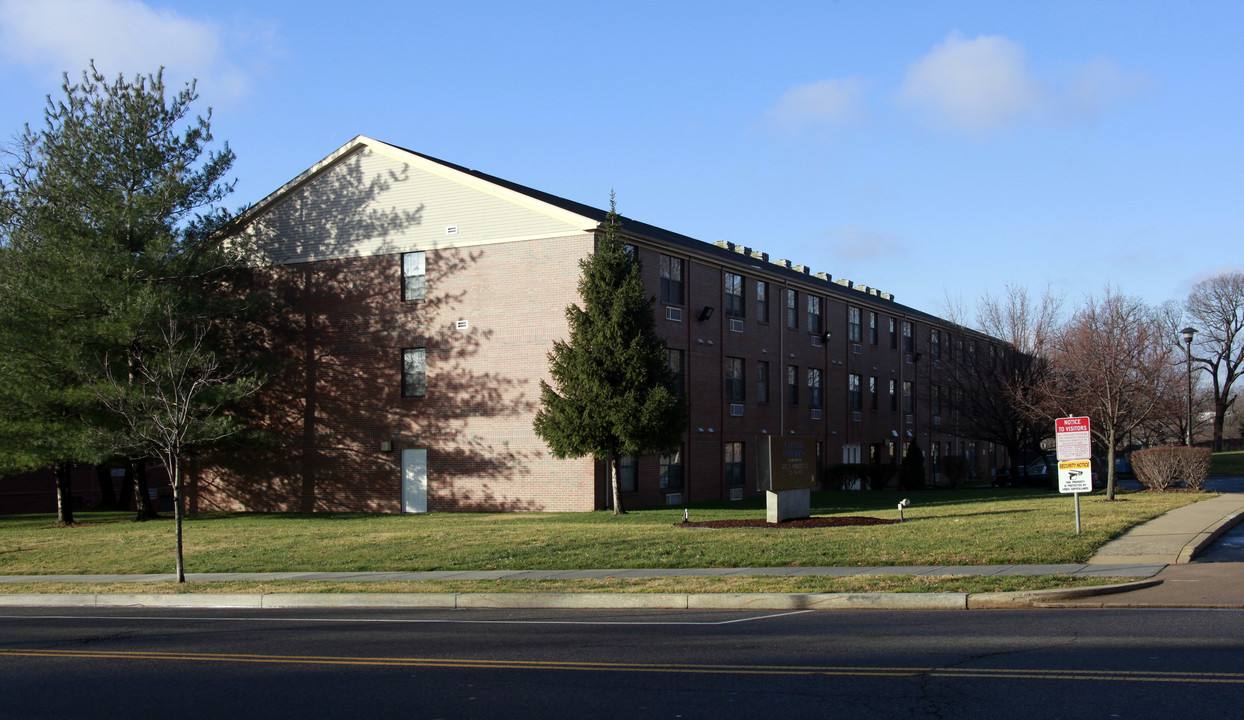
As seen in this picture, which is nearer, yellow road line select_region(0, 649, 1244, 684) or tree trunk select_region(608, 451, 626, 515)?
yellow road line select_region(0, 649, 1244, 684)

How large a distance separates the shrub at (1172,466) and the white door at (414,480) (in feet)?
71.8

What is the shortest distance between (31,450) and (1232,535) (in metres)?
29.1

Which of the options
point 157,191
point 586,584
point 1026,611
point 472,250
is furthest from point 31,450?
point 1026,611

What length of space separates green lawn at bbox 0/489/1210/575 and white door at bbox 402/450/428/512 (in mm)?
3249

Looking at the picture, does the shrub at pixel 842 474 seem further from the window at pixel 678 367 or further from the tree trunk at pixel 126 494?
the tree trunk at pixel 126 494

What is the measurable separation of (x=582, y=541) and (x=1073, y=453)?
892 centimetres

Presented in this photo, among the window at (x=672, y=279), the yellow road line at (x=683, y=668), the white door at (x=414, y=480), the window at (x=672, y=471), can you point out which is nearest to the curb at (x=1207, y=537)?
the yellow road line at (x=683, y=668)

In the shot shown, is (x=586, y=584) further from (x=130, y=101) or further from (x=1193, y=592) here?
(x=130, y=101)

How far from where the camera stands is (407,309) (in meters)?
32.6

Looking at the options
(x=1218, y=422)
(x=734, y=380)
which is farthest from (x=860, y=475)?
(x=1218, y=422)

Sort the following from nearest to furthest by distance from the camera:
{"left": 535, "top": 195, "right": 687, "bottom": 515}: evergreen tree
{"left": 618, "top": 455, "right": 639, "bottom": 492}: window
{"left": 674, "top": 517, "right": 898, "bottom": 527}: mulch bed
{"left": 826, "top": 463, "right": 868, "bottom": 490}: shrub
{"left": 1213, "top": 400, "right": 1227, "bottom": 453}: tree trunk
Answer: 1. {"left": 674, "top": 517, "right": 898, "bottom": 527}: mulch bed
2. {"left": 535, "top": 195, "right": 687, "bottom": 515}: evergreen tree
3. {"left": 618, "top": 455, "right": 639, "bottom": 492}: window
4. {"left": 826, "top": 463, "right": 868, "bottom": 490}: shrub
5. {"left": 1213, "top": 400, "right": 1227, "bottom": 453}: tree trunk

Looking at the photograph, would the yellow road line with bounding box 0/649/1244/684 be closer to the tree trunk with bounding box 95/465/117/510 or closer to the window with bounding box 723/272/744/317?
the window with bounding box 723/272/744/317

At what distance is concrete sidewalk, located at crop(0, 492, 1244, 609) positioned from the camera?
1178 centimetres

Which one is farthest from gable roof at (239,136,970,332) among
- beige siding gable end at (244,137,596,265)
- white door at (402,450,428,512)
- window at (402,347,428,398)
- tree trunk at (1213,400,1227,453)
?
tree trunk at (1213,400,1227,453)
